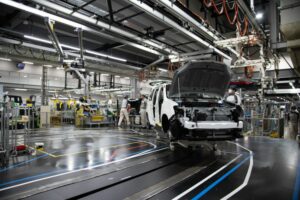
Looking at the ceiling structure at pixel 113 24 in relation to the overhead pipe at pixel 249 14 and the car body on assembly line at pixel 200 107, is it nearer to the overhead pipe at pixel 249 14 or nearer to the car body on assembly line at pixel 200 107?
the overhead pipe at pixel 249 14

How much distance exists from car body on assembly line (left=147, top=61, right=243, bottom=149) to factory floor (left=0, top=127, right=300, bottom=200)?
2.06ft

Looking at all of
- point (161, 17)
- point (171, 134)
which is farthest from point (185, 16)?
point (171, 134)

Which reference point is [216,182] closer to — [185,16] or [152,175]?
[152,175]

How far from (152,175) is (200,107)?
224cm

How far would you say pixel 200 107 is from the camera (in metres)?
5.16

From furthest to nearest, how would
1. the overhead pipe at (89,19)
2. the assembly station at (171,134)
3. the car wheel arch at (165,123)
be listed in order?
the overhead pipe at (89,19) → the car wheel arch at (165,123) → the assembly station at (171,134)

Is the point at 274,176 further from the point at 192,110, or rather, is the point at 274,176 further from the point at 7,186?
the point at 7,186

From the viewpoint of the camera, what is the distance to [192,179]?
3.49 m

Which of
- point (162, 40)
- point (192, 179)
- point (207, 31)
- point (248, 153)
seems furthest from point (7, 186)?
point (162, 40)

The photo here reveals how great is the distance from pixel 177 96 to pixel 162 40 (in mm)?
5494

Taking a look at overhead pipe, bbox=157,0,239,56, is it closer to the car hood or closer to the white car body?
the car hood

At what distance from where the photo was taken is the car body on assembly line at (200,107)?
4.69 meters

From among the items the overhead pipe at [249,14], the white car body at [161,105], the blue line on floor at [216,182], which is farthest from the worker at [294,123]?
the blue line on floor at [216,182]

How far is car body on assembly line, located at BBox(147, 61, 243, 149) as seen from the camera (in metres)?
4.69
